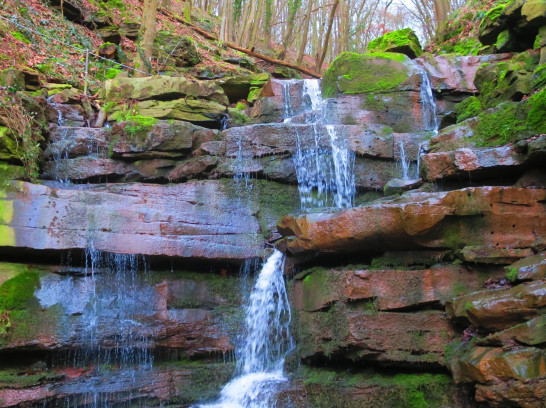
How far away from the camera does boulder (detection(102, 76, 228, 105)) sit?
426 inches

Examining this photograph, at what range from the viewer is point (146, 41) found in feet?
44.1

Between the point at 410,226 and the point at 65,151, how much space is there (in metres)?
6.74

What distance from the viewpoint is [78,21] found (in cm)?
1620

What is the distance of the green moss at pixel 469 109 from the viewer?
9.22 meters

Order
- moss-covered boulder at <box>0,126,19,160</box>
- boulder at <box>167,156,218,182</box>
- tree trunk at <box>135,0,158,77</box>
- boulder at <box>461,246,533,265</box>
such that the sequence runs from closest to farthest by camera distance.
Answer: boulder at <box>461,246,533,265</box> → moss-covered boulder at <box>0,126,19,160</box> → boulder at <box>167,156,218,182</box> → tree trunk at <box>135,0,158,77</box>

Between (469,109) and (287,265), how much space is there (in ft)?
16.8

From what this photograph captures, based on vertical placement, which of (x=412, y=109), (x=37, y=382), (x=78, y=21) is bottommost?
(x=37, y=382)

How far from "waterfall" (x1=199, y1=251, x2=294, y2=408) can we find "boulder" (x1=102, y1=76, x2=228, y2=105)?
517 centimetres

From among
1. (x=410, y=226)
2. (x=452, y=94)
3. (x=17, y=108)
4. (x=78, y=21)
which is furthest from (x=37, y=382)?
(x=78, y=21)

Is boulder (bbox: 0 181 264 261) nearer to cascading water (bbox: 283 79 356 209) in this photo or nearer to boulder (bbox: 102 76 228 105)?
cascading water (bbox: 283 79 356 209)

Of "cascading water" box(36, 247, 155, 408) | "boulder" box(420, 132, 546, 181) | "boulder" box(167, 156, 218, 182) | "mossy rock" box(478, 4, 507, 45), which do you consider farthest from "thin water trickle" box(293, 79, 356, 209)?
"mossy rock" box(478, 4, 507, 45)

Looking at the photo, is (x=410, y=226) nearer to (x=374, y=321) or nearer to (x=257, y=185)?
(x=374, y=321)

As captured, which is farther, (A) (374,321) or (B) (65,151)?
(B) (65,151)

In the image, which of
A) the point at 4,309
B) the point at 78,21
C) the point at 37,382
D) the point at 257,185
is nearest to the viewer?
the point at 37,382
